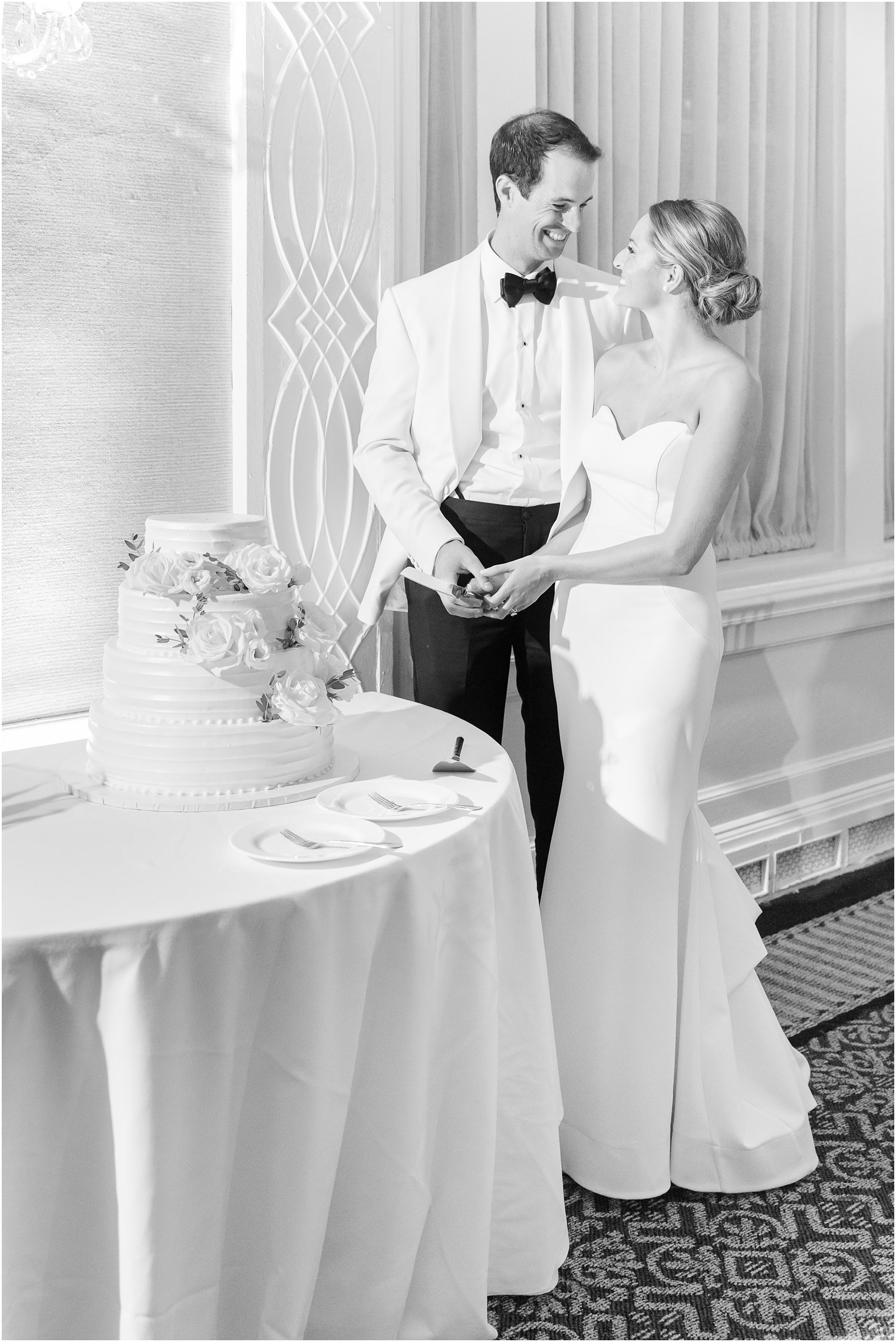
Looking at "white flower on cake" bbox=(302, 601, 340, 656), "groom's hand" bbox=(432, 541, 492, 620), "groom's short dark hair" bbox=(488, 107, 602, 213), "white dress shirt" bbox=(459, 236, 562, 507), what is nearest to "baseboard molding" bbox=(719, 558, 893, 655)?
"white dress shirt" bbox=(459, 236, 562, 507)

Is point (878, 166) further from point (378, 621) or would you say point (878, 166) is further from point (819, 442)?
point (378, 621)

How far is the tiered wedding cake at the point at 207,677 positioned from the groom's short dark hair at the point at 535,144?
1.31 meters

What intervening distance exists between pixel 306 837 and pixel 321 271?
179 cm

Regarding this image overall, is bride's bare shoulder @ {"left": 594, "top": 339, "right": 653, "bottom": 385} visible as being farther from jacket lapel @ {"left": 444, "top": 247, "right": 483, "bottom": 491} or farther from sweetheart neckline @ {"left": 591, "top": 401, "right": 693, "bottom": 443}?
jacket lapel @ {"left": 444, "top": 247, "right": 483, "bottom": 491}

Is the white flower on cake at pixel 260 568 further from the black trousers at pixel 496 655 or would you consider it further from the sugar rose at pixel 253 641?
the black trousers at pixel 496 655

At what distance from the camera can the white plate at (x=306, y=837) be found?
65.9 inches

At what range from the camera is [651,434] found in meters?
2.55

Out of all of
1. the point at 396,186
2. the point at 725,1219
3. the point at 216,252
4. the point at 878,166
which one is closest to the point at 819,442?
the point at 878,166

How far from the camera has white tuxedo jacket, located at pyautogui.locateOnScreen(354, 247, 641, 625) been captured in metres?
2.83

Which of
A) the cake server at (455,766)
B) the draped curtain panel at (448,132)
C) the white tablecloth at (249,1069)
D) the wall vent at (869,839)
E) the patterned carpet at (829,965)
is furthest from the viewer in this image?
the wall vent at (869,839)

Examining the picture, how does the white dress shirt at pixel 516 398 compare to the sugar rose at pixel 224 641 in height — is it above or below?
above

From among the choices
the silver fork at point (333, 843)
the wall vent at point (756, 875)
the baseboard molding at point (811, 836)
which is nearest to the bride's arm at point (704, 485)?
the silver fork at point (333, 843)

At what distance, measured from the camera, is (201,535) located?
201 centimetres

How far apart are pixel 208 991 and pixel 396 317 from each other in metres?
1.86
